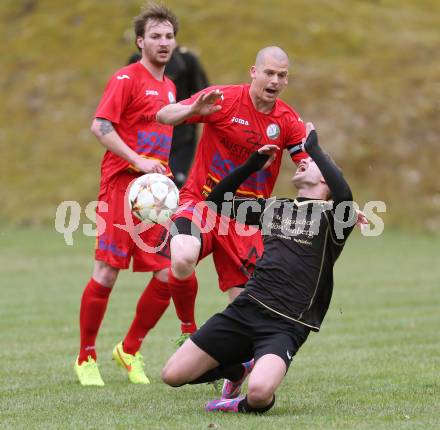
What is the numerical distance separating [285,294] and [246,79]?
20972 millimetres

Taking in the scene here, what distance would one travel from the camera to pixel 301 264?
19.2ft

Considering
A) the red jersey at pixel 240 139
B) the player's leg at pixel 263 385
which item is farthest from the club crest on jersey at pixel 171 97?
the player's leg at pixel 263 385

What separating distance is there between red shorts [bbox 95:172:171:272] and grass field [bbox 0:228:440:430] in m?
0.87

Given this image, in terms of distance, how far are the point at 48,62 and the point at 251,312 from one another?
2374 cm

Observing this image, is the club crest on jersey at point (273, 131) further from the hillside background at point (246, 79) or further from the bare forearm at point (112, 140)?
the hillside background at point (246, 79)

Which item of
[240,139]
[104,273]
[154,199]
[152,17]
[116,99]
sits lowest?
[104,273]

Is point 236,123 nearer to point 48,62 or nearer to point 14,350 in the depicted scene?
point 14,350

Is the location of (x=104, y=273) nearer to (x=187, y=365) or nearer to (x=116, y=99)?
(x=116, y=99)

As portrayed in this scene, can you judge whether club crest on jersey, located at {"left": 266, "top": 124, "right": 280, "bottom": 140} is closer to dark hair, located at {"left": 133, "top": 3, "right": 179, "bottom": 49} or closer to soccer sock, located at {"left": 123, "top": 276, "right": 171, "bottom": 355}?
dark hair, located at {"left": 133, "top": 3, "right": 179, "bottom": 49}

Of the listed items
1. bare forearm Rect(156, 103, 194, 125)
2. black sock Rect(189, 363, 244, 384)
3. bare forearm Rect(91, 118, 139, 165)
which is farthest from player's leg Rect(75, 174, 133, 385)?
black sock Rect(189, 363, 244, 384)

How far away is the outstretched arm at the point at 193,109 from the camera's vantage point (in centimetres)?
624

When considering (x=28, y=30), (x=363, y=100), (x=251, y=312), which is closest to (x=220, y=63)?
(x=363, y=100)

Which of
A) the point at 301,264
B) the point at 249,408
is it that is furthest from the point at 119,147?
the point at 249,408

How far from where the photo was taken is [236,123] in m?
6.60
